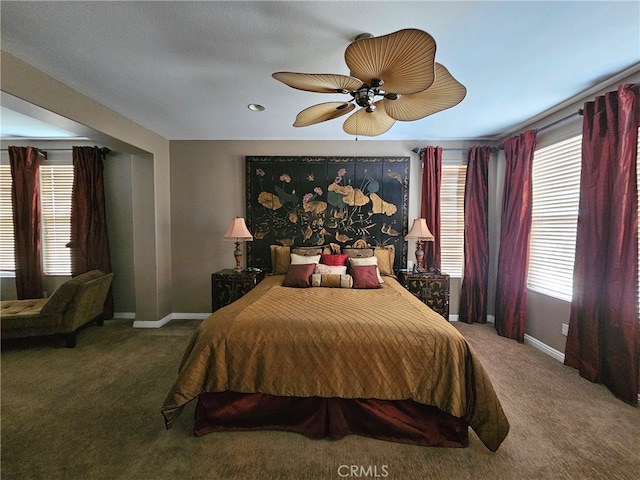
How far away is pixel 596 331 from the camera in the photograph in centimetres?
220

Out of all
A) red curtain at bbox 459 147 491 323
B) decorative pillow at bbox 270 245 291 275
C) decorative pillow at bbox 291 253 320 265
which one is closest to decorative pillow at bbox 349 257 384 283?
decorative pillow at bbox 291 253 320 265

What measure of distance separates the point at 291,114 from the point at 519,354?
12.1ft

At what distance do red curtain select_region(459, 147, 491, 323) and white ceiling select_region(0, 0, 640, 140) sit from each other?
0.93 metres

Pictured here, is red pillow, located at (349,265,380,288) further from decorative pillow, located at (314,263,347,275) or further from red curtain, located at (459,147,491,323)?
red curtain, located at (459,147,491,323)

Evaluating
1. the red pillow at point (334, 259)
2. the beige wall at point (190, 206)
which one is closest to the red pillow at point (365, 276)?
the red pillow at point (334, 259)

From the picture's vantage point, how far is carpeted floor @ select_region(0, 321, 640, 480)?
1.44m

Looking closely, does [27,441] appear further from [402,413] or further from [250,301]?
[402,413]

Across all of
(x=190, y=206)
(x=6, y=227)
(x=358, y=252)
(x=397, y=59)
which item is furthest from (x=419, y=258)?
(x=6, y=227)

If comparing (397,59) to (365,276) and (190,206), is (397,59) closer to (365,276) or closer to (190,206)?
(365,276)

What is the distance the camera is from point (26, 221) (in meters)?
3.58

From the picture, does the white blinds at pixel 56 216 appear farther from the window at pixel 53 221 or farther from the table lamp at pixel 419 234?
the table lamp at pixel 419 234

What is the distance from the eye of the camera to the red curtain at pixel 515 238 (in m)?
2.99

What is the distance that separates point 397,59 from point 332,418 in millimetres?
2109

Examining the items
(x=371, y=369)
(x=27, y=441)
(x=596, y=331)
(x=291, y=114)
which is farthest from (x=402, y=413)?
(x=291, y=114)
